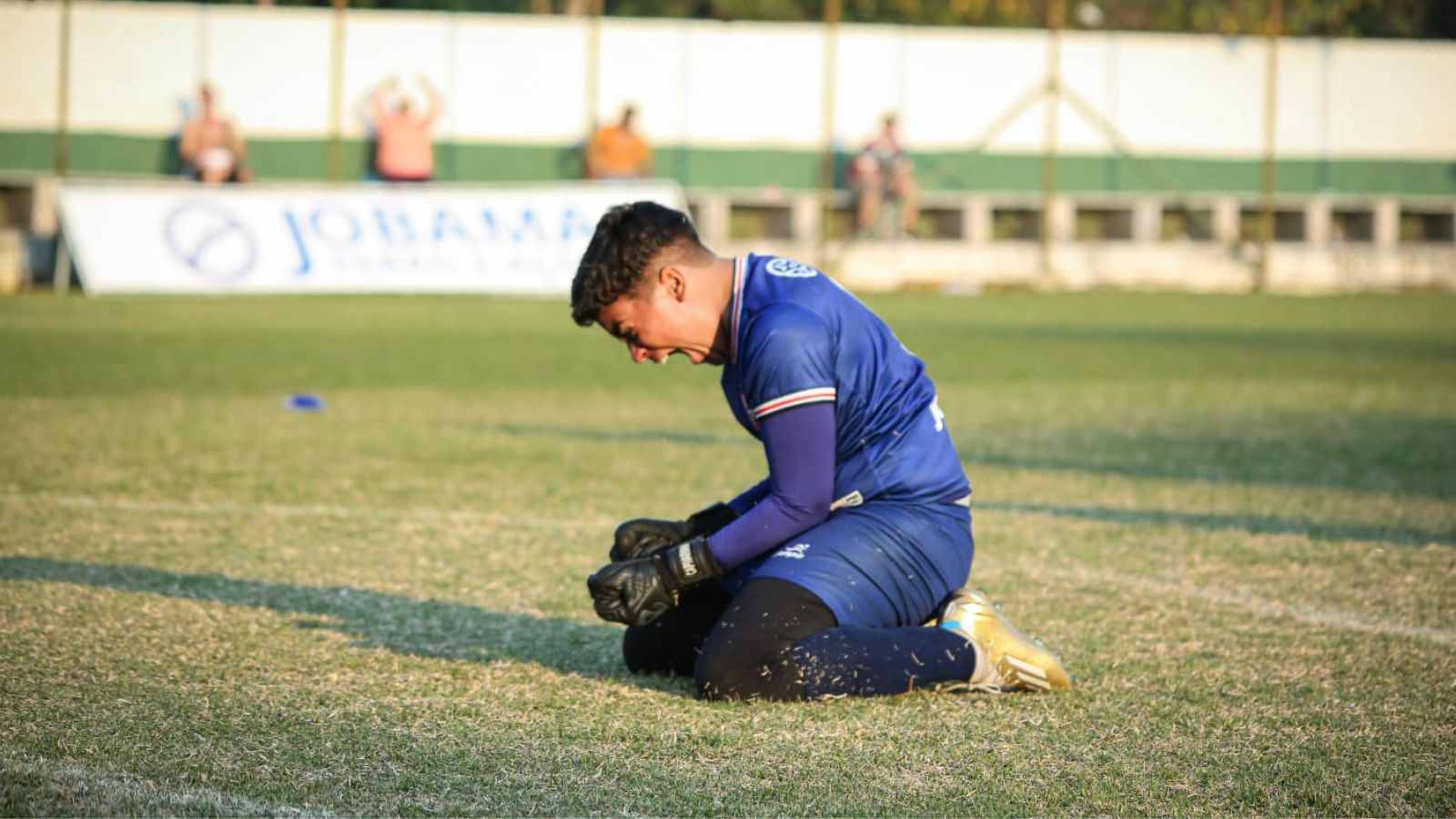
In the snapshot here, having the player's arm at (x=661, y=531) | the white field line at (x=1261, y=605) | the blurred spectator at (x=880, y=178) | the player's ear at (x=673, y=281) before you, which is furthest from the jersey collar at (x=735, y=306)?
the blurred spectator at (x=880, y=178)

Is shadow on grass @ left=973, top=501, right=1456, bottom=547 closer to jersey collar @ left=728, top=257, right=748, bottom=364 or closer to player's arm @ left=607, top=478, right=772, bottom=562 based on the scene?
player's arm @ left=607, top=478, right=772, bottom=562

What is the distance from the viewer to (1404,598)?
22.5ft

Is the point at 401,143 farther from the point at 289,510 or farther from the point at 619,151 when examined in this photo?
the point at 289,510

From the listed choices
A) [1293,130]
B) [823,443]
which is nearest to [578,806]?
[823,443]

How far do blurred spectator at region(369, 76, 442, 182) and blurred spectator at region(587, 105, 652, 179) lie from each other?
2.55 m

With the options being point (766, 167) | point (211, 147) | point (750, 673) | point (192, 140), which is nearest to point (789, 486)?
point (750, 673)

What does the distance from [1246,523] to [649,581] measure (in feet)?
14.6

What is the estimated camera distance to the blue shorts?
204 inches

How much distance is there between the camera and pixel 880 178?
30.2m

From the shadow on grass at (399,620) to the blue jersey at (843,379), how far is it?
0.88 metres

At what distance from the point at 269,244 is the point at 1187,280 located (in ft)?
51.2

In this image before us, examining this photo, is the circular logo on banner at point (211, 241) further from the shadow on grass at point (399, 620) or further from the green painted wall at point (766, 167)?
the shadow on grass at point (399, 620)

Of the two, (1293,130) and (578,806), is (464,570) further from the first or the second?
(1293,130)

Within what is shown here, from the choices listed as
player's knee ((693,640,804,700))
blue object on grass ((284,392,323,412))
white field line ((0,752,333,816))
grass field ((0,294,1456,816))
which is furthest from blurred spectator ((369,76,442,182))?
white field line ((0,752,333,816))
